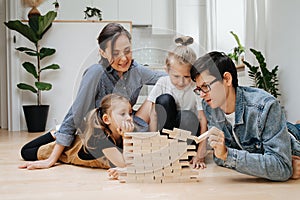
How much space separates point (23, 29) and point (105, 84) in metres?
2.43

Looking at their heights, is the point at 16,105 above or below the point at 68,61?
below

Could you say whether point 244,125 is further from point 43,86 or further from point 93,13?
point 93,13

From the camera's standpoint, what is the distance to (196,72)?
4.18 ft

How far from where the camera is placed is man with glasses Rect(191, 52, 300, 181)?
125cm

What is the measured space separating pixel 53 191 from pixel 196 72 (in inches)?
23.4

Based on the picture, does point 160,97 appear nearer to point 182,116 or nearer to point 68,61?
point 182,116

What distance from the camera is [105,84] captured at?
4.80 ft

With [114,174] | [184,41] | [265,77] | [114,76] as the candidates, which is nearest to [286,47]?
[265,77]

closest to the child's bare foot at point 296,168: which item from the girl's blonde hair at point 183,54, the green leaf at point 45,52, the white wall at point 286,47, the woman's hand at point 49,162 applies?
the girl's blonde hair at point 183,54

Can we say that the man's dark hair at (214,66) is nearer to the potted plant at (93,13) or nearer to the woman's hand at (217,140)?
the woman's hand at (217,140)

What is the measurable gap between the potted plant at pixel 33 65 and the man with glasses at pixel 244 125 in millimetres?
2564

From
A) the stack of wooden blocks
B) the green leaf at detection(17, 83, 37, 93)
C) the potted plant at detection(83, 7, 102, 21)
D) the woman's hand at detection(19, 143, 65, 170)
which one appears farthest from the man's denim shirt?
the potted plant at detection(83, 7, 102, 21)

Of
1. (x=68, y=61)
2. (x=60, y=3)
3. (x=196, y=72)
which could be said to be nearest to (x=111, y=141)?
(x=196, y=72)

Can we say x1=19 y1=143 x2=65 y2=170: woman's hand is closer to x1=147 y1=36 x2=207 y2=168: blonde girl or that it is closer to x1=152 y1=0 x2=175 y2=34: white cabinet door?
x1=147 y1=36 x2=207 y2=168: blonde girl
